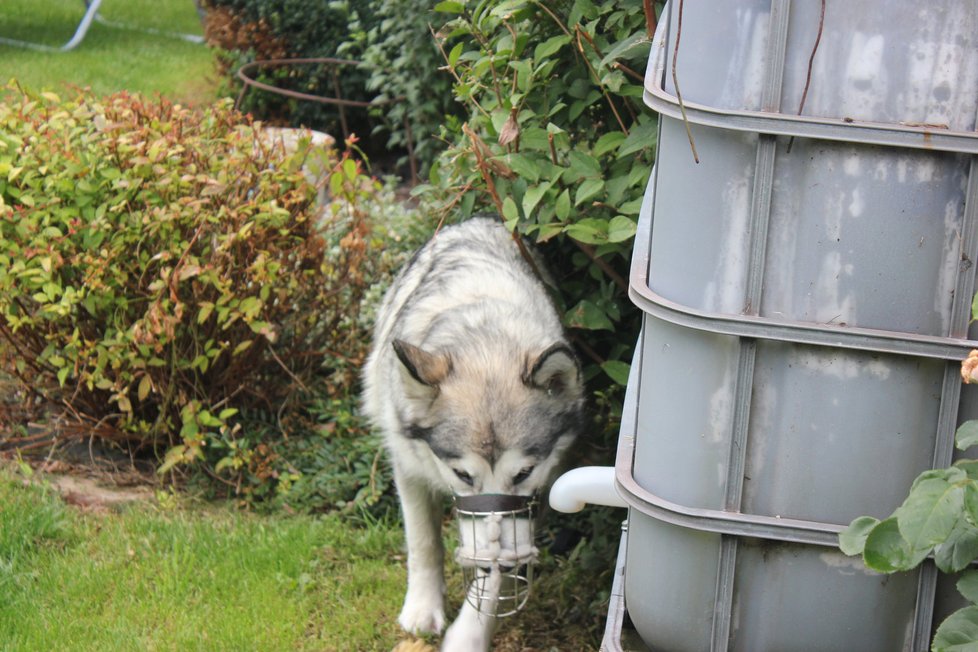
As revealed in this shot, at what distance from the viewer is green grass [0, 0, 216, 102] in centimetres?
1121

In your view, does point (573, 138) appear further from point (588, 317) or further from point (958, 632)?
point (958, 632)

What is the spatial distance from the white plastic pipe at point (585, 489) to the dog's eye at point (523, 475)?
86cm

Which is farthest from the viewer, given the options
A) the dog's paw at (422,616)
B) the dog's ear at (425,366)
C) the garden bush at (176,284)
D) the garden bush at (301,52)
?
the garden bush at (301,52)

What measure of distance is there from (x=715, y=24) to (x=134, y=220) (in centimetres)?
302

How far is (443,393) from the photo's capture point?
3447 millimetres

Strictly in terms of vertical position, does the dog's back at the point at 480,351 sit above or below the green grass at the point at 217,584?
above

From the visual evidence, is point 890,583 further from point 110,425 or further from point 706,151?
Answer: point 110,425

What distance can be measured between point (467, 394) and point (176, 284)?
145 cm

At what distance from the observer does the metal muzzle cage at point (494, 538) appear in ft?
10.6

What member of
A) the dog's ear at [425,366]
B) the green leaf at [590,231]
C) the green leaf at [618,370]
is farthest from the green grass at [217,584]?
the green leaf at [590,231]

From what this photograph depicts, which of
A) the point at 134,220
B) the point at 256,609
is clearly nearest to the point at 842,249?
the point at 256,609

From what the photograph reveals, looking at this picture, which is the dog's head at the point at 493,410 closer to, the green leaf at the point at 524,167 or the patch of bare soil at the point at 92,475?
the green leaf at the point at 524,167

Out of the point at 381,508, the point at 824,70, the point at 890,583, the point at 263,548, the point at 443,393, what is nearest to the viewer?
the point at 824,70

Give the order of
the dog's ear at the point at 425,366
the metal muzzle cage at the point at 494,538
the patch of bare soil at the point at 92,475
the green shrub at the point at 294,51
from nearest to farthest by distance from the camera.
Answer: the metal muzzle cage at the point at 494,538 < the dog's ear at the point at 425,366 < the patch of bare soil at the point at 92,475 < the green shrub at the point at 294,51
